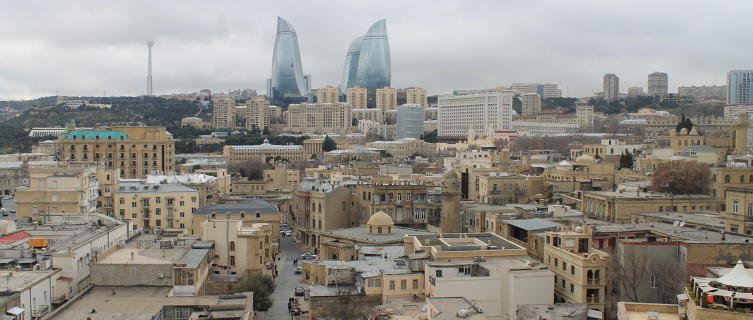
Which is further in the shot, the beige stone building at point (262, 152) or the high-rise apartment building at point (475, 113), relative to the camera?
the high-rise apartment building at point (475, 113)

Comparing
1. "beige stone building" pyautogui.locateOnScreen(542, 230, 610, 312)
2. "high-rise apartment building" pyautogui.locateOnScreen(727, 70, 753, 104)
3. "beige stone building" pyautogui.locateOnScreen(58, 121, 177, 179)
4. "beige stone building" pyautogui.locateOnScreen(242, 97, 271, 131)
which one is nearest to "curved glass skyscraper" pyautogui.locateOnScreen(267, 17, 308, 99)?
"beige stone building" pyautogui.locateOnScreen(242, 97, 271, 131)

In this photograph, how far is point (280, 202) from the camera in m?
54.3

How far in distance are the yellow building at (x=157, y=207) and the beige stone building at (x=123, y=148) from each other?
17391 millimetres

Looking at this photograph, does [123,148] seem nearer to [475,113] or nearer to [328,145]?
[328,145]

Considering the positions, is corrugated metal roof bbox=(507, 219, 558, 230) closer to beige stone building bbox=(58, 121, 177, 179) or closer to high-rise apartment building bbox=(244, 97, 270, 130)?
beige stone building bbox=(58, 121, 177, 179)

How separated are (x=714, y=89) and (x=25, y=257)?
182 meters

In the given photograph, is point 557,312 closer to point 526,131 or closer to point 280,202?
point 280,202

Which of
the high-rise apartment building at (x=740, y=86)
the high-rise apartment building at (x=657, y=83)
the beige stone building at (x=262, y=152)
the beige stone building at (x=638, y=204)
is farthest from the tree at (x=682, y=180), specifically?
the high-rise apartment building at (x=657, y=83)

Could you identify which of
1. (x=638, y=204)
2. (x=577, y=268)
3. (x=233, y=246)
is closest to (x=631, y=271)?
(x=577, y=268)

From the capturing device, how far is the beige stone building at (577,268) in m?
22.8

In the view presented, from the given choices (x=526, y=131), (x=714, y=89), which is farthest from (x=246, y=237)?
(x=714, y=89)

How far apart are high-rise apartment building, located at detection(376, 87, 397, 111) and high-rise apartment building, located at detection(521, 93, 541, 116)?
3275 centimetres

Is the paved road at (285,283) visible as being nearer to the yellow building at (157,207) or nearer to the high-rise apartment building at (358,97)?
the yellow building at (157,207)

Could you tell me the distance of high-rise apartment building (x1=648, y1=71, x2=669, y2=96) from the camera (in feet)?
616
